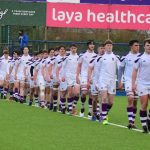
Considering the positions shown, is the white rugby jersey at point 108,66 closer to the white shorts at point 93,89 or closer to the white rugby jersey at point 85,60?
the white shorts at point 93,89

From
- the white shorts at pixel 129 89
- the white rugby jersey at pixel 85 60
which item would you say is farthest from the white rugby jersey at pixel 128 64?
the white rugby jersey at pixel 85 60

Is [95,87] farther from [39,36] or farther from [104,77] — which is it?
[39,36]

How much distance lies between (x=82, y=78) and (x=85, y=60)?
62 centimetres

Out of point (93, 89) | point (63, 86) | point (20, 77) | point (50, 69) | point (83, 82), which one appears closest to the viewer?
point (93, 89)

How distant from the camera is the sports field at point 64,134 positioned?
12484 mm

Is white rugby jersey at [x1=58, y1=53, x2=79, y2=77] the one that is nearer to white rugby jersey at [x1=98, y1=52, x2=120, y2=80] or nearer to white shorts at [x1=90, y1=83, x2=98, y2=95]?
white shorts at [x1=90, y1=83, x2=98, y2=95]

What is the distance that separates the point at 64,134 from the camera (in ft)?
47.8

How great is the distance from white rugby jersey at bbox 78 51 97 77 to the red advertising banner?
14.9 meters

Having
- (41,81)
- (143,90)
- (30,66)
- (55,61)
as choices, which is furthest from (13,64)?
(143,90)

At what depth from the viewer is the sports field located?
12.5 metres

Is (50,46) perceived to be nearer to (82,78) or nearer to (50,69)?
(50,69)

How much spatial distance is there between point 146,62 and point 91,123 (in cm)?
337

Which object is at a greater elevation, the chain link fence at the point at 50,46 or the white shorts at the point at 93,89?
the chain link fence at the point at 50,46

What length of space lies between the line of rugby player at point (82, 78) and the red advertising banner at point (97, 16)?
586 cm
